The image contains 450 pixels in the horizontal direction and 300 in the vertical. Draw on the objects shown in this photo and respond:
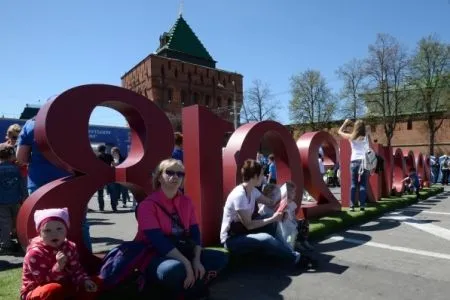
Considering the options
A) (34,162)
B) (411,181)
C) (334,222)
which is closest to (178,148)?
(34,162)

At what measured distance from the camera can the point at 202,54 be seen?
7588 centimetres

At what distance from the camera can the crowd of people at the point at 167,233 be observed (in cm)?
309

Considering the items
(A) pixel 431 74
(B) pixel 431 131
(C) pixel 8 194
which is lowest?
(C) pixel 8 194

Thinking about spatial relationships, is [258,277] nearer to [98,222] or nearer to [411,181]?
[98,222]

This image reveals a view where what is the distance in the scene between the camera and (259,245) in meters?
4.61

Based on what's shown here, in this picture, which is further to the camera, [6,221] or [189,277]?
[6,221]

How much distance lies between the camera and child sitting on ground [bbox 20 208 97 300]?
2.96 metres

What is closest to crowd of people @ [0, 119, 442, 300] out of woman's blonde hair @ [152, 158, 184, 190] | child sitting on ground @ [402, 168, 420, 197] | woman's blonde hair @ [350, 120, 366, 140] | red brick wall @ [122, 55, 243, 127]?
woman's blonde hair @ [152, 158, 184, 190]

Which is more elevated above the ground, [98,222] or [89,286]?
[89,286]

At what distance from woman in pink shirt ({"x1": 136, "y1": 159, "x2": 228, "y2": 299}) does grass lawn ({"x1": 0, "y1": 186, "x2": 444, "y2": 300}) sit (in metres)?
1.35

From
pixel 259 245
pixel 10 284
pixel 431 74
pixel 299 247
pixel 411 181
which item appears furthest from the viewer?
pixel 431 74

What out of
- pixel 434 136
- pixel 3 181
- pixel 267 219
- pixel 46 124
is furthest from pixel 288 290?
pixel 434 136

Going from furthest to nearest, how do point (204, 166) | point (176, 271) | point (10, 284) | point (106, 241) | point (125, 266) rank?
1. point (106, 241)
2. point (204, 166)
3. point (10, 284)
4. point (125, 266)
5. point (176, 271)

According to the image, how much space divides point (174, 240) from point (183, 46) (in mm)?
72671
